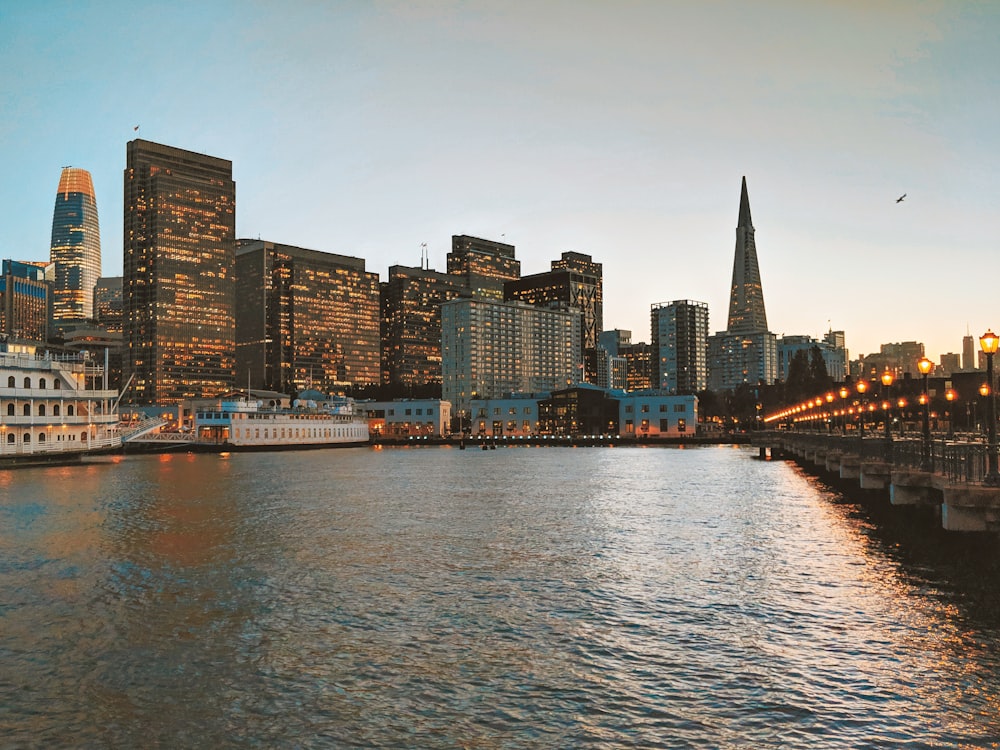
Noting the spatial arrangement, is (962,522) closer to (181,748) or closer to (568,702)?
(568,702)

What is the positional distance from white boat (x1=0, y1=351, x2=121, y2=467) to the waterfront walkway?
100315 mm

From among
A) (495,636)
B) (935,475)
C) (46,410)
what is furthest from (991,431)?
(46,410)

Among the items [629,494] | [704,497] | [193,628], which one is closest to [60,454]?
[629,494]

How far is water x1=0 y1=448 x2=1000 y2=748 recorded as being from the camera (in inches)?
641

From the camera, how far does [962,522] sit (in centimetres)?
2928

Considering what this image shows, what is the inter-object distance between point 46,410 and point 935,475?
111614 mm

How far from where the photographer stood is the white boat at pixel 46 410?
10369 centimetres

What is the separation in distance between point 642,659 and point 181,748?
1138 centimetres

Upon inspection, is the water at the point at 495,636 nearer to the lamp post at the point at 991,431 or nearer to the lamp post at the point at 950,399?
the lamp post at the point at 991,431

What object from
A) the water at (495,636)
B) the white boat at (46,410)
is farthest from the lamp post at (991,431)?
the white boat at (46,410)

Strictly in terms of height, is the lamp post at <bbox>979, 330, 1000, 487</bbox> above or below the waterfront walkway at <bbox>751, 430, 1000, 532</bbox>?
above

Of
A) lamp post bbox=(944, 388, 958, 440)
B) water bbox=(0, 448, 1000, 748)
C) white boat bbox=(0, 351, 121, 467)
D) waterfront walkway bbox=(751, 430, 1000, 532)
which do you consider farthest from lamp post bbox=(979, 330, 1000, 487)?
white boat bbox=(0, 351, 121, 467)

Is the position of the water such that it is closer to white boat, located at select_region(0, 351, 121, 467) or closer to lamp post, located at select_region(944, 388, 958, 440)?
lamp post, located at select_region(944, 388, 958, 440)

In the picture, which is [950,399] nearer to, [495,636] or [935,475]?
[935,475]
